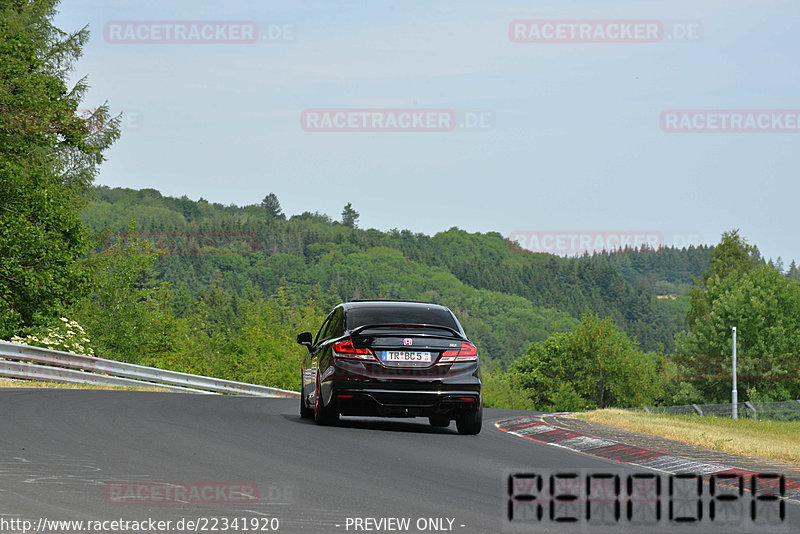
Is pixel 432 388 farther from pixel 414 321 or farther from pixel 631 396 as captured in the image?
pixel 631 396

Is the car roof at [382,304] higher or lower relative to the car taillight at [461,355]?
higher

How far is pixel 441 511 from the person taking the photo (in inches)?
283

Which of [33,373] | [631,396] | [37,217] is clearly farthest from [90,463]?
[631,396]

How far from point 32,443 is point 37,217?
18.9 m

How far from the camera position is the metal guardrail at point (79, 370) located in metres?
21.8

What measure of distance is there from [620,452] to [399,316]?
146 inches

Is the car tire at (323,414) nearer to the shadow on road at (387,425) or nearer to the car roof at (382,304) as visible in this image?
the shadow on road at (387,425)

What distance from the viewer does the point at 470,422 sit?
12.9m

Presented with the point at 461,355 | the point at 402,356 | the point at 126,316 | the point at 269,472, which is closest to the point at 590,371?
the point at 126,316

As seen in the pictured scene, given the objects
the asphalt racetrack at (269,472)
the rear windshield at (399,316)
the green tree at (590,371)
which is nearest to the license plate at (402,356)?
the rear windshield at (399,316)

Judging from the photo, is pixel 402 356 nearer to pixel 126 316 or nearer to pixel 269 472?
pixel 269 472

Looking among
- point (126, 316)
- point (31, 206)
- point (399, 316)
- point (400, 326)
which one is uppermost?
point (31, 206)

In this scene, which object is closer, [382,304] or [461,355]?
[461,355]

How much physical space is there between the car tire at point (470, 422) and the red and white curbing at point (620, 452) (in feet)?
2.53
